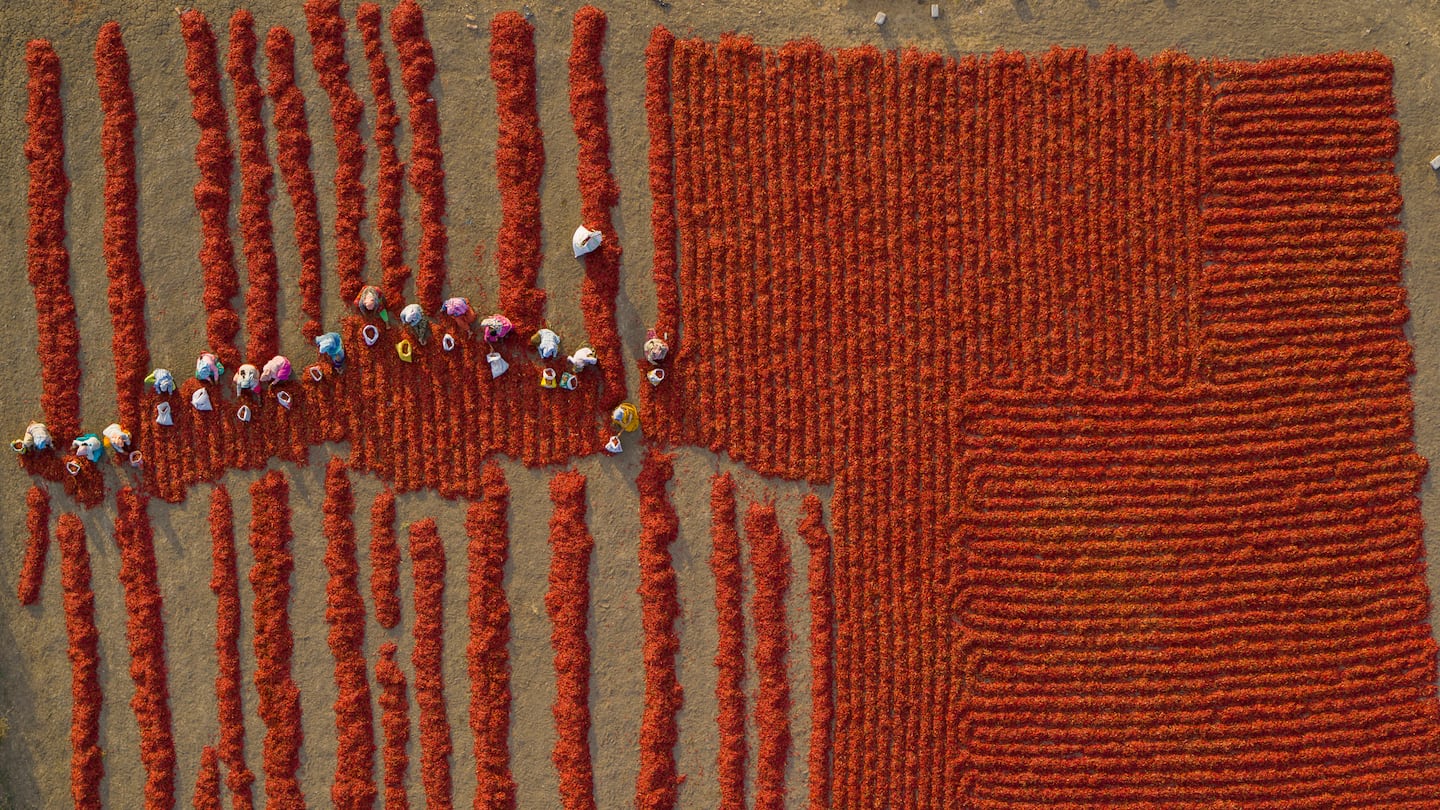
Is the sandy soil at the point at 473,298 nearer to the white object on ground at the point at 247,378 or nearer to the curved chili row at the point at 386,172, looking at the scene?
the curved chili row at the point at 386,172

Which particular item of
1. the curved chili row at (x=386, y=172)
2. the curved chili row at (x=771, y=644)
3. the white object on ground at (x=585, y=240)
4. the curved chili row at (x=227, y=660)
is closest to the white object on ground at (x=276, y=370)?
the curved chili row at (x=386, y=172)

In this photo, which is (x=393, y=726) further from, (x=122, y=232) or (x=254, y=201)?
(x=122, y=232)

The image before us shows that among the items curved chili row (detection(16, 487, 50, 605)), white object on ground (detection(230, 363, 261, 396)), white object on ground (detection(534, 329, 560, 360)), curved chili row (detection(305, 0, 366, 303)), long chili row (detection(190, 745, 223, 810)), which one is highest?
curved chili row (detection(305, 0, 366, 303))

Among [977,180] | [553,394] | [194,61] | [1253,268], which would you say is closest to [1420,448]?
[1253,268]

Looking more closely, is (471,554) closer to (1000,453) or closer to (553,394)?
(553,394)

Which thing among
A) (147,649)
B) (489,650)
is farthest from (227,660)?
(489,650)

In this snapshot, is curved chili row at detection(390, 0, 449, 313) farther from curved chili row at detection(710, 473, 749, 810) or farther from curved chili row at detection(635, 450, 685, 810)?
curved chili row at detection(710, 473, 749, 810)

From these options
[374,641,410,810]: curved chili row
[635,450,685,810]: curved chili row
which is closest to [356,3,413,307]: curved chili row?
[635,450,685,810]: curved chili row
